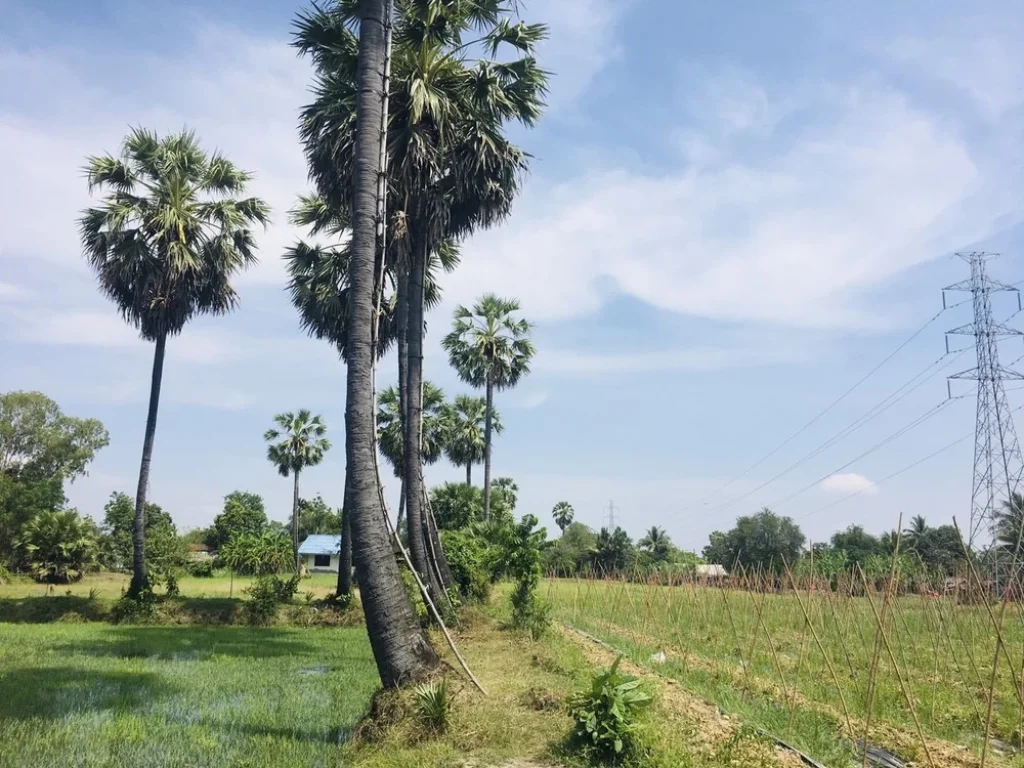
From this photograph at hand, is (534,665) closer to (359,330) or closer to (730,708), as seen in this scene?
(730,708)

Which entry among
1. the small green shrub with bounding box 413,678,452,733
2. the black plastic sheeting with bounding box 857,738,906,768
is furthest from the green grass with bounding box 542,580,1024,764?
the small green shrub with bounding box 413,678,452,733

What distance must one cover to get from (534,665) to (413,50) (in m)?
12.2

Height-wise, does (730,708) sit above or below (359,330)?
below

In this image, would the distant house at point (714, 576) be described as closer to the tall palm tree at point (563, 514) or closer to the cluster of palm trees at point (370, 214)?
the cluster of palm trees at point (370, 214)

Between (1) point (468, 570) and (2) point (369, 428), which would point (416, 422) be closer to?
(1) point (468, 570)

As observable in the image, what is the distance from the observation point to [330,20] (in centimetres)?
1380

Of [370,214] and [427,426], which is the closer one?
[370,214]

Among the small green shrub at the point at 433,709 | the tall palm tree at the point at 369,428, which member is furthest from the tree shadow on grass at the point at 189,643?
the small green shrub at the point at 433,709

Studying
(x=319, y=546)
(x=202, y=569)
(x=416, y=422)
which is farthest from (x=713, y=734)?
(x=319, y=546)

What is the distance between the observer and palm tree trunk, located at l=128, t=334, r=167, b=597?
2083 centimetres

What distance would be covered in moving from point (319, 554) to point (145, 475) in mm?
40837

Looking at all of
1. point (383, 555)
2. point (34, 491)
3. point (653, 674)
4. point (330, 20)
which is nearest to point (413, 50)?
point (330, 20)

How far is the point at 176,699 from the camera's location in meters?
9.78

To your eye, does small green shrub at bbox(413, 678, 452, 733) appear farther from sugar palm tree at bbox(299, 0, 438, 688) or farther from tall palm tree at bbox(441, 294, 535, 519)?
tall palm tree at bbox(441, 294, 535, 519)
